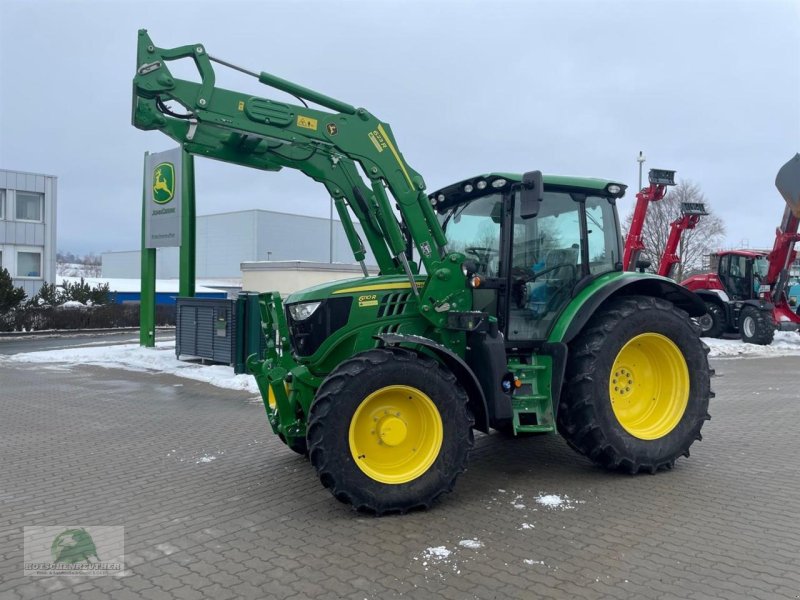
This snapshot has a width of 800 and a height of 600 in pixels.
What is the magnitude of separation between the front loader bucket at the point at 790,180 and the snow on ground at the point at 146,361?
1229 cm

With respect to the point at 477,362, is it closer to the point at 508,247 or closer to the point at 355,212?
the point at 508,247

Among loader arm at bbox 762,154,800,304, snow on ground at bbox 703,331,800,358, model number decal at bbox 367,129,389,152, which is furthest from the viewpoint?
loader arm at bbox 762,154,800,304

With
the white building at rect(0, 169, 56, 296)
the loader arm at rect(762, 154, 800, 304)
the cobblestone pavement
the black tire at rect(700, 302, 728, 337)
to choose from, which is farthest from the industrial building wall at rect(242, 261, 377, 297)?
the cobblestone pavement

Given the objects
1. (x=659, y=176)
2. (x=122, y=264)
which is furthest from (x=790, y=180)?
(x=122, y=264)

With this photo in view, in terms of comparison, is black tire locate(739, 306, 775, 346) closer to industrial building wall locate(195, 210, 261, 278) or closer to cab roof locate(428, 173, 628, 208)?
cab roof locate(428, 173, 628, 208)

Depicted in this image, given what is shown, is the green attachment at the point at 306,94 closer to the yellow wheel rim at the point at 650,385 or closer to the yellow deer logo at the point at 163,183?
the yellow wheel rim at the point at 650,385

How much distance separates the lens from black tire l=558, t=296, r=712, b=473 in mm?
5723

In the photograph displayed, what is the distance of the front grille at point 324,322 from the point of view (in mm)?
5504

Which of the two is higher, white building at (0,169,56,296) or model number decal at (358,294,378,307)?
white building at (0,169,56,296)

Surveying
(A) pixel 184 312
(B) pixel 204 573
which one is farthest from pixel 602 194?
(A) pixel 184 312

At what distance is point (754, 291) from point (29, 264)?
32.2 metres

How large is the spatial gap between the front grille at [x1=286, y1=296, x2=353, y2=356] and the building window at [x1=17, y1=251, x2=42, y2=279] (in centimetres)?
3358

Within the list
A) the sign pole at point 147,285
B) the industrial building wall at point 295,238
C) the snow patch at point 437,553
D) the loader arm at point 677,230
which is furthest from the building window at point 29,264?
the snow patch at point 437,553

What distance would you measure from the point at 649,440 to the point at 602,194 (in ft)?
7.39
